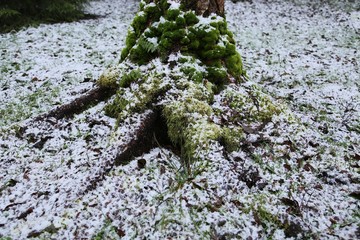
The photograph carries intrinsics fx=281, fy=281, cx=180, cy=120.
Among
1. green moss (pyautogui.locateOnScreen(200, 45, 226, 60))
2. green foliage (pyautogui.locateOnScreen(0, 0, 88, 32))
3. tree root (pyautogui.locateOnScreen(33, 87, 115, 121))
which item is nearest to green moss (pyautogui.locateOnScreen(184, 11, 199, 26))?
green moss (pyautogui.locateOnScreen(200, 45, 226, 60))

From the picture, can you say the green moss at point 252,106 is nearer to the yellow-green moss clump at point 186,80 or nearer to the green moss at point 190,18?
the yellow-green moss clump at point 186,80

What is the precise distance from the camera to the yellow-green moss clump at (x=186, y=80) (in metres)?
3.33

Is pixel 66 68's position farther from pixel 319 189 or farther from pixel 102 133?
pixel 319 189

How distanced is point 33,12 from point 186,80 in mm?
7540

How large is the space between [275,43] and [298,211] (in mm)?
6237

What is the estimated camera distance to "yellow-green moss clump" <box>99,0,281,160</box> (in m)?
3.33

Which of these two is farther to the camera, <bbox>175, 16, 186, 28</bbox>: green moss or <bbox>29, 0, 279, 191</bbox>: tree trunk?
<bbox>175, 16, 186, 28</bbox>: green moss

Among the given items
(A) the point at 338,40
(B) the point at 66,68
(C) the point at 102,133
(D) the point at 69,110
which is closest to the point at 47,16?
(B) the point at 66,68

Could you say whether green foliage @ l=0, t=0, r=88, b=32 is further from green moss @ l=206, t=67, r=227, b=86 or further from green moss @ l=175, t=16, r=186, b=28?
green moss @ l=206, t=67, r=227, b=86

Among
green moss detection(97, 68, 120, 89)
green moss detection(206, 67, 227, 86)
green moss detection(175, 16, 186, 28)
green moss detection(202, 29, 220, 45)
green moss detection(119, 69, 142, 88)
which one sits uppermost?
green moss detection(175, 16, 186, 28)

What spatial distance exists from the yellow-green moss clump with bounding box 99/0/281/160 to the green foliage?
594 cm

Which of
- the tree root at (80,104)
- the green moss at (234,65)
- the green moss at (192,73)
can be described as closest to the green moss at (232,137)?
the green moss at (192,73)

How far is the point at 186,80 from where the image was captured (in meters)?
3.54

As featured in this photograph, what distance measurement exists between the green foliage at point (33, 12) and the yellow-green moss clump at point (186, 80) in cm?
594
